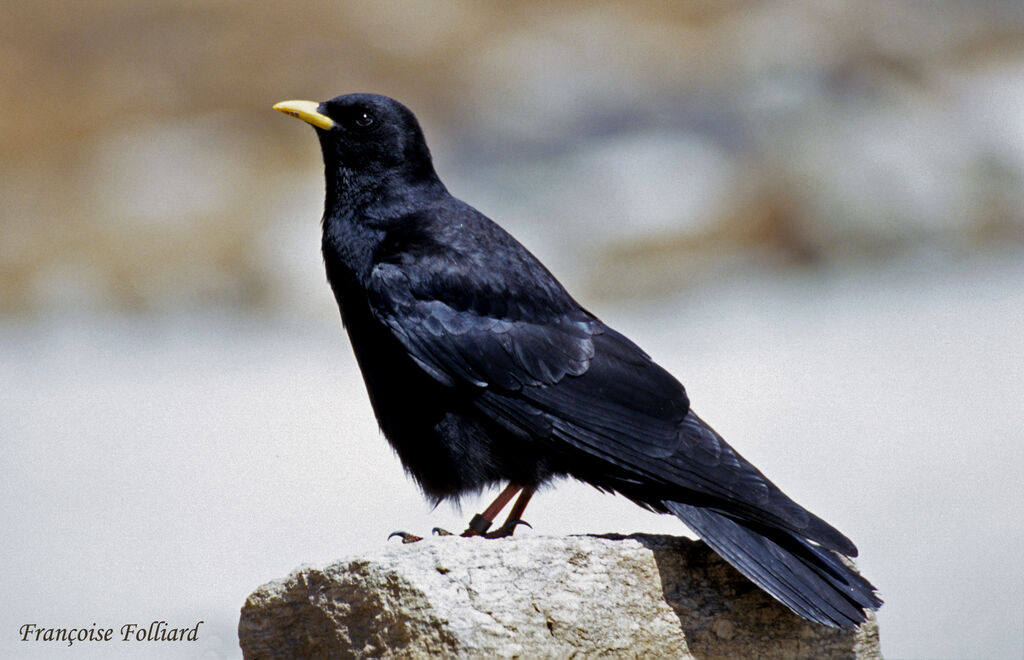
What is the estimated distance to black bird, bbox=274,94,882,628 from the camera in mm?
4914

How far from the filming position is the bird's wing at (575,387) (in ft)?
16.6

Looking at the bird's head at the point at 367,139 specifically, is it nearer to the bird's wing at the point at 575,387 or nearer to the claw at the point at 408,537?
the bird's wing at the point at 575,387

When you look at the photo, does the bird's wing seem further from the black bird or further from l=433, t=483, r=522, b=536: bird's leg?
l=433, t=483, r=522, b=536: bird's leg

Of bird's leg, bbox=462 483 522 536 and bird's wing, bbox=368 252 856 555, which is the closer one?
bird's wing, bbox=368 252 856 555

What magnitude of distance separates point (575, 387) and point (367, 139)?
62.8 inches

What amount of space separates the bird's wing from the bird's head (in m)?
0.65

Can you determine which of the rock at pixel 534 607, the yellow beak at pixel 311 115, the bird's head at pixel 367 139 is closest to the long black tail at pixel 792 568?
the rock at pixel 534 607

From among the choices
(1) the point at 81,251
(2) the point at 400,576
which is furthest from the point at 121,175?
(2) the point at 400,576

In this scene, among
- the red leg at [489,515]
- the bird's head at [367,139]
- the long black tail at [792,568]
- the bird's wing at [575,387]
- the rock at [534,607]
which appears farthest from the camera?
the bird's head at [367,139]

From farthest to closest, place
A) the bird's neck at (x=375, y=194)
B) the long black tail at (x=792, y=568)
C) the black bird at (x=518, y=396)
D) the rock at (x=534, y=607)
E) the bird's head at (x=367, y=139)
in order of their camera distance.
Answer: the bird's head at (x=367, y=139) < the bird's neck at (x=375, y=194) < the black bird at (x=518, y=396) < the long black tail at (x=792, y=568) < the rock at (x=534, y=607)

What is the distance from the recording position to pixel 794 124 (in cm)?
1273

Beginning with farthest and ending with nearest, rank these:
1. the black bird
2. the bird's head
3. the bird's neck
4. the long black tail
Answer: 1. the bird's head
2. the bird's neck
3. the black bird
4. the long black tail

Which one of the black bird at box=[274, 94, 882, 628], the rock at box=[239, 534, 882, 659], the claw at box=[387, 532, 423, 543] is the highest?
the black bird at box=[274, 94, 882, 628]

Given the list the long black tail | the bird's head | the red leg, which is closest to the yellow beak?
the bird's head
